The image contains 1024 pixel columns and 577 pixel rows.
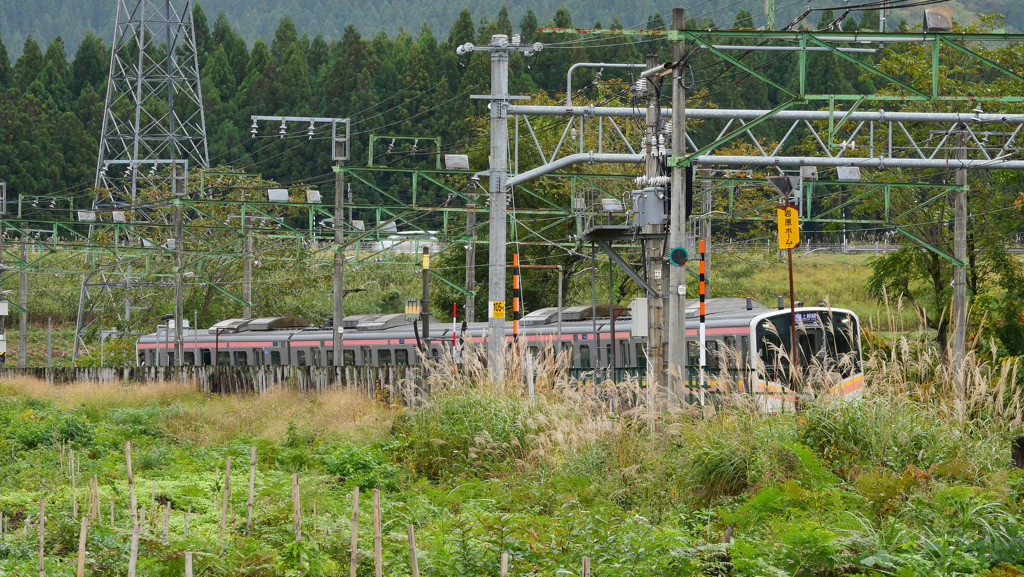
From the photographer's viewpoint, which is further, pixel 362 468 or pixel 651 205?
pixel 651 205

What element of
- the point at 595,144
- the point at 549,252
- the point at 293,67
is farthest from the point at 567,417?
the point at 293,67

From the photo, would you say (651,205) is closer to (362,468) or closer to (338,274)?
(362,468)

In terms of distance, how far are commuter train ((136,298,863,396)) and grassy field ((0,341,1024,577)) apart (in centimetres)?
76

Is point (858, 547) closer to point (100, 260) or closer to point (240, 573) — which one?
point (240, 573)

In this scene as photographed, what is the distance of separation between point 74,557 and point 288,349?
2661 cm

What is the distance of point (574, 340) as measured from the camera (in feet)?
89.8

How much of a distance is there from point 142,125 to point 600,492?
7334 centimetres

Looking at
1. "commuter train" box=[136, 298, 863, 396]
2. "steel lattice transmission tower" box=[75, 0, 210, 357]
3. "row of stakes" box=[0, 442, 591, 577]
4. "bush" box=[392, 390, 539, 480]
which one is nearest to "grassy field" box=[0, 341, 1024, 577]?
"bush" box=[392, 390, 539, 480]

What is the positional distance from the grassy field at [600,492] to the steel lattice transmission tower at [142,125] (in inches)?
941

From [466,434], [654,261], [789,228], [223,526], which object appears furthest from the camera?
[654,261]

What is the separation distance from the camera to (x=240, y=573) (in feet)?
25.8

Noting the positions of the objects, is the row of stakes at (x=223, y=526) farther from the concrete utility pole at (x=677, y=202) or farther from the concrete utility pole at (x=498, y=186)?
the concrete utility pole at (x=498, y=186)

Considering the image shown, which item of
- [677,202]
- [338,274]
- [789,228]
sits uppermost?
[677,202]

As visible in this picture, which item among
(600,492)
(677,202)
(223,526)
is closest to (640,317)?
(677,202)
